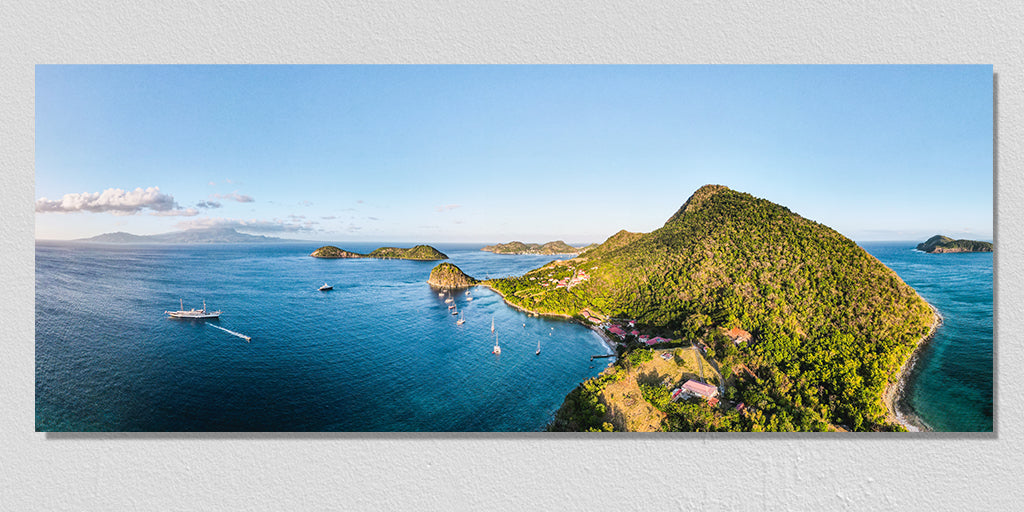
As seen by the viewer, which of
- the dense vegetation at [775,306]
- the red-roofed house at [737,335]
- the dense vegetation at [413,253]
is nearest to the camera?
the dense vegetation at [775,306]

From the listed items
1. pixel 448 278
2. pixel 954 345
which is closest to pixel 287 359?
pixel 954 345

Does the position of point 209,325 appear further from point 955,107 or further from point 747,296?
point 955,107

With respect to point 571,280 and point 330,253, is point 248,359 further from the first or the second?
point 330,253

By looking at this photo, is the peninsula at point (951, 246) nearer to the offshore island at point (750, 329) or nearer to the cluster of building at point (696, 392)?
the offshore island at point (750, 329)

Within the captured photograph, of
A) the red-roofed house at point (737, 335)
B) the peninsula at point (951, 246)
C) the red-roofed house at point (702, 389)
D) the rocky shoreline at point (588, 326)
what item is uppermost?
the peninsula at point (951, 246)

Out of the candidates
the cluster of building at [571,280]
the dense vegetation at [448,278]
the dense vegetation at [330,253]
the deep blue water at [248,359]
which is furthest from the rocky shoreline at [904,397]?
the dense vegetation at [330,253]
